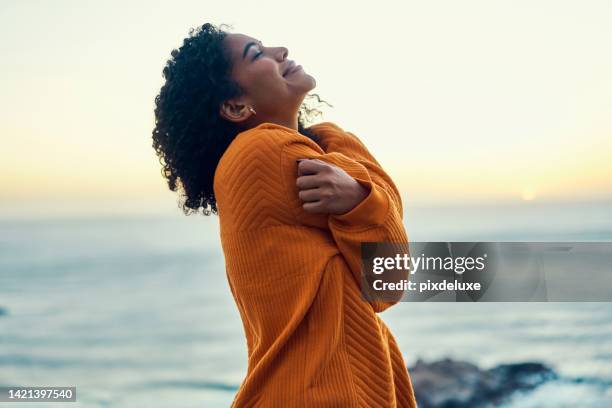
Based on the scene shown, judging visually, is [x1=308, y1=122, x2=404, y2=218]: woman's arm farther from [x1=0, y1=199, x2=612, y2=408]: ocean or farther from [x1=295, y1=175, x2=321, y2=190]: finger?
[x1=0, y1=199, x2=612, y2=408]: ocean

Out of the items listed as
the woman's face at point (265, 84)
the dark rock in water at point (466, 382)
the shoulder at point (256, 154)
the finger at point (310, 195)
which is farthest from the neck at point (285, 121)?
the dark rock in water at point (466, 382)

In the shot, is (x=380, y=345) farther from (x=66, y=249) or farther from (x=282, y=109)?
(x=66, y=249)

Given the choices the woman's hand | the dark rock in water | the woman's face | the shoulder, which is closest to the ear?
the woman's face

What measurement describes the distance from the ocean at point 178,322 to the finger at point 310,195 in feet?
7.16

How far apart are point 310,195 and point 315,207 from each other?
19 mm

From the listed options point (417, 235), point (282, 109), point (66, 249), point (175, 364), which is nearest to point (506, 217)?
point (417, 235)

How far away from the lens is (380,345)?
1.10m

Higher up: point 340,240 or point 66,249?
point 66,249

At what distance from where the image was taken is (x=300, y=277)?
1.08 meters

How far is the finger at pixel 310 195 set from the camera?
1.04m

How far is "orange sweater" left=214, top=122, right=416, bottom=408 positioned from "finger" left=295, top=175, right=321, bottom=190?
3cm

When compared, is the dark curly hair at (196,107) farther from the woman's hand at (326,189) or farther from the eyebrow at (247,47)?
the woman's hand at (326,189)

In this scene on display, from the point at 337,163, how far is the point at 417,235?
282 centimetres

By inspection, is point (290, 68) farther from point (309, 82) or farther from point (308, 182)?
point (308, 182)
